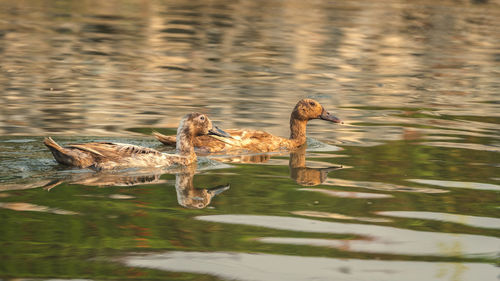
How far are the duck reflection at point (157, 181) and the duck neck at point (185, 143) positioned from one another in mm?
462

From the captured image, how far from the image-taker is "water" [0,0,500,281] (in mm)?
7426

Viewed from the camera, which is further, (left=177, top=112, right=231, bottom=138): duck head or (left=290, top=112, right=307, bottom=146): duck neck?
(left=290, top=112, right=307, bottom=146): duck neck

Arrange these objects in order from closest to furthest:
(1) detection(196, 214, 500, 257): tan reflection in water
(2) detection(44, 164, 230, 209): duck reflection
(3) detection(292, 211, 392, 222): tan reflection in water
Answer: (1) detection(196, 214, 500, 257): tan reflection in water < (3) detection(292, 211, 392, 222): tan reflection in water < (2) detection(44, 164, 230, 209): duck reflection

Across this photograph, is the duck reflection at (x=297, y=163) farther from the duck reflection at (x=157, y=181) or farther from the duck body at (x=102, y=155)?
the duck body at (x=102, y=155)

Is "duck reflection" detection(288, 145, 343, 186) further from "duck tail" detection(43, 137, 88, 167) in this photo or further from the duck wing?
"duck tail" detection(43, 137, 88, 167)

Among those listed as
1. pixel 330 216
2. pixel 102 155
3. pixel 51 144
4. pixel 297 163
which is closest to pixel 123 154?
pixel 102 155

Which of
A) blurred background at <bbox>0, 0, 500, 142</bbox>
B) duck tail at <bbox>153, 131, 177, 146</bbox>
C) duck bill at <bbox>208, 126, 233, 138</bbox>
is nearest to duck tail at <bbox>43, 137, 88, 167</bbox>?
duck bill at <bbox>208, 126, 233, 138</bbox>


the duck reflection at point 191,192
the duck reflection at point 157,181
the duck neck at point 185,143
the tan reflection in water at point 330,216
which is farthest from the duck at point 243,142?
Result: the tan reflection in water at point 330,216

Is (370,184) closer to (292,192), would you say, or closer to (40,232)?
(292,192)

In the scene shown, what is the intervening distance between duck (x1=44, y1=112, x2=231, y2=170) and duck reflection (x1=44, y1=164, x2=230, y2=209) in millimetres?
140

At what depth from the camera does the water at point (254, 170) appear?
24.4 feet

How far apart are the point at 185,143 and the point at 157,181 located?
4.90 feet

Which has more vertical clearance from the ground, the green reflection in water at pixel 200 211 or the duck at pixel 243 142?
the green reflection in water at pixel 200 211

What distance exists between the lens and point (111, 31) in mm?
33688
